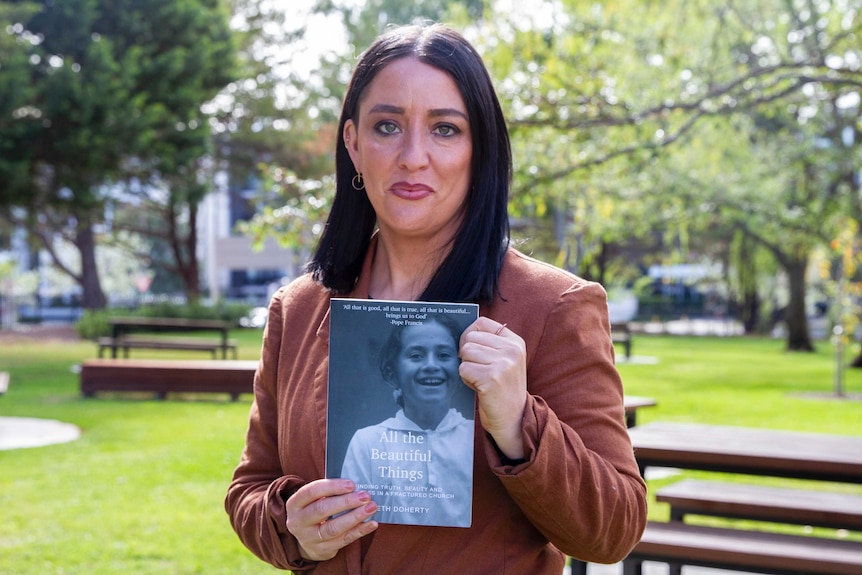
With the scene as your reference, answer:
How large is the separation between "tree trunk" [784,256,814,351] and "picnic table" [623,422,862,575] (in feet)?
81.2

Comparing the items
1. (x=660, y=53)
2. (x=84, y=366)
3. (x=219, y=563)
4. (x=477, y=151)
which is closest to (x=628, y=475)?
(x=477, y=151)

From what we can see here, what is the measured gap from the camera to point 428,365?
5.51 feet

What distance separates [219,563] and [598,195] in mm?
8546

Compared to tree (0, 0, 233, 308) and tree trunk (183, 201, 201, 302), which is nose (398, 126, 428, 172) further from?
tree trunk (183, 201, 201, 302)

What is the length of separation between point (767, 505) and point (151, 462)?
595 centimetres

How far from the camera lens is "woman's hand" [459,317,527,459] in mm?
1618

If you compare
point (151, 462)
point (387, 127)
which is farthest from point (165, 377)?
point (387, 127)

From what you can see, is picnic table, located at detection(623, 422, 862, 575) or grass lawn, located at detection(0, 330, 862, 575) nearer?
picnic table, located at detection(623, 422, 862, 575)

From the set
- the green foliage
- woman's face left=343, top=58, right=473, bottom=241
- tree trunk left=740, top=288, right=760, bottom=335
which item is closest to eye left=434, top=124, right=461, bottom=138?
woman's face left=343, top=58, right=473, bottom=241

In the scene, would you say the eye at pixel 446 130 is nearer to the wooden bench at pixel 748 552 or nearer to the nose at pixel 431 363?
the nose at pixel 431 363

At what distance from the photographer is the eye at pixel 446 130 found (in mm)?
1905

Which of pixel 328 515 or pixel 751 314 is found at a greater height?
pixel 328 515

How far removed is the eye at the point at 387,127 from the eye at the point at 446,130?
0.08 meters

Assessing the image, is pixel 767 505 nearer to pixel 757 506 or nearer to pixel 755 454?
pixel 757 506
